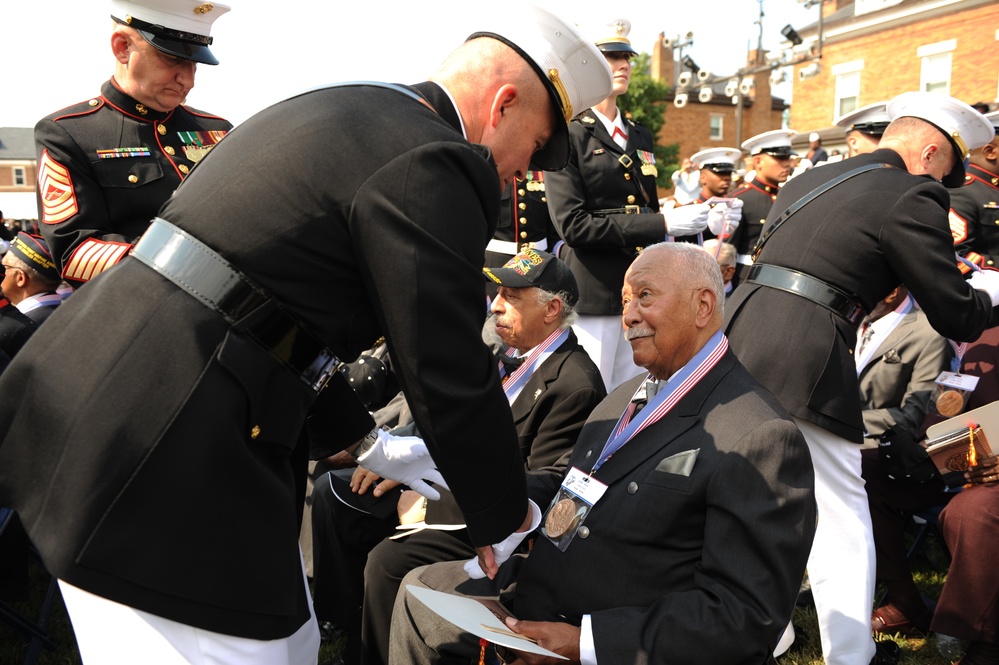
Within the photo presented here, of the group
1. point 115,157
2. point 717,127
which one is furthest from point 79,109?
point 717,127

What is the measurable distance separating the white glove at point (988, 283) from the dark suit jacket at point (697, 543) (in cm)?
176

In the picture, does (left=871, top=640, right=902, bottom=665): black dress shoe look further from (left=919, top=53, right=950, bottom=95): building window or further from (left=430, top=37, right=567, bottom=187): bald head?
(left=919, top=53, right=950, bottom=95): building window

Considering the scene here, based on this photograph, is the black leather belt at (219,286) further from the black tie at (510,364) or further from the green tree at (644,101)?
the green tree at (644,101)

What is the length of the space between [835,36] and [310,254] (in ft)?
115

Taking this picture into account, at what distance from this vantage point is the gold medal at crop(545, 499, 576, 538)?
2596 mm

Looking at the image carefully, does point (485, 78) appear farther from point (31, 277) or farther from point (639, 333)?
point (31, 277)

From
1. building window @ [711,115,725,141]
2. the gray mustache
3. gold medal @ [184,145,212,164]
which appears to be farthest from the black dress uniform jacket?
building window @ [711,115,725,141]

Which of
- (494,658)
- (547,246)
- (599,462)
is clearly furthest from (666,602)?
(547,246)

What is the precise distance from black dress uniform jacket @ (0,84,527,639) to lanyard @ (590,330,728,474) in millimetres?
1026

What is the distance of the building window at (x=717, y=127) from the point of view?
148 feet

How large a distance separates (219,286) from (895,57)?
3339 cm

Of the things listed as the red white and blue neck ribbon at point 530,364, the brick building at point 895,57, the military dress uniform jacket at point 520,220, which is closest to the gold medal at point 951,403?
the red white and blue neck ribbon at point 530,364

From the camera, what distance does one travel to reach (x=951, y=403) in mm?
4438

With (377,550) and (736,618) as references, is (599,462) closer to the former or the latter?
(736,618)
